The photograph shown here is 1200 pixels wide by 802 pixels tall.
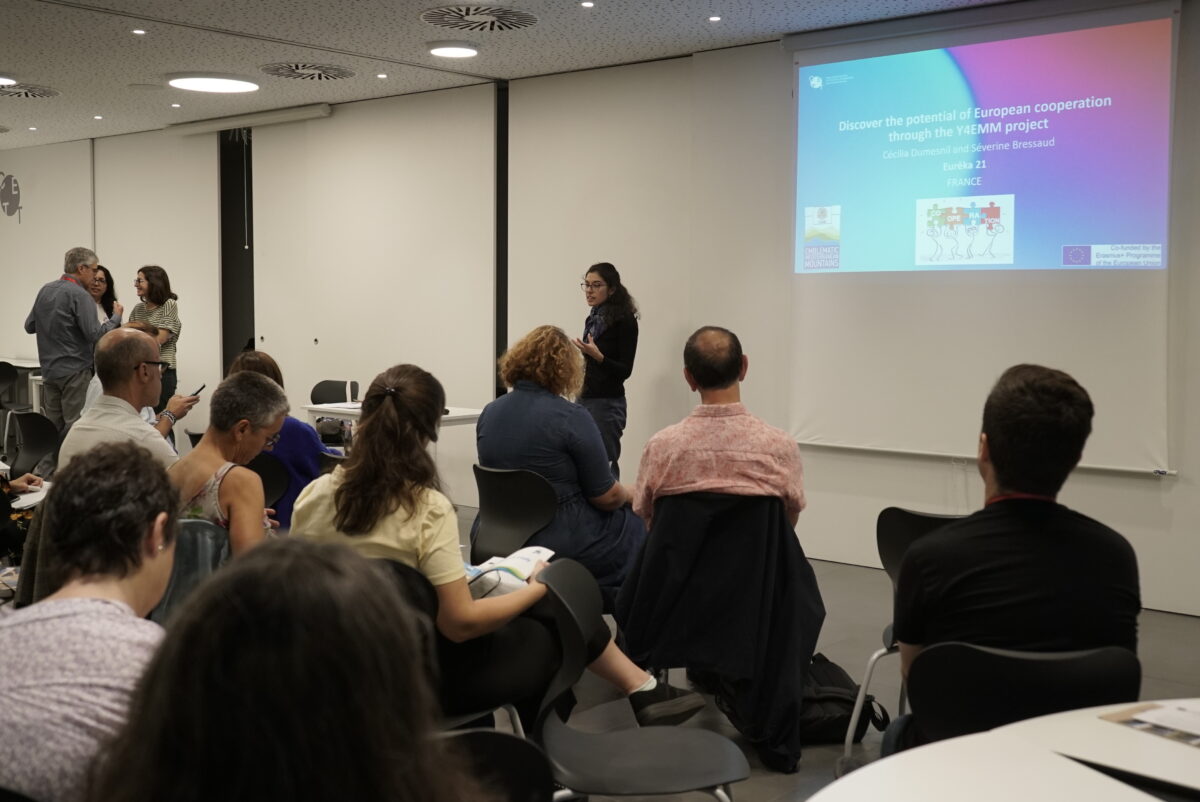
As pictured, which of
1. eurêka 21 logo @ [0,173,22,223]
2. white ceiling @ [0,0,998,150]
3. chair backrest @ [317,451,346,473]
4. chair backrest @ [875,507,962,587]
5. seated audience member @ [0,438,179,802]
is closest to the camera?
seated audience member @ [0,438,179,802]

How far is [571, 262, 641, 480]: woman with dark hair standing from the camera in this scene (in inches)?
255

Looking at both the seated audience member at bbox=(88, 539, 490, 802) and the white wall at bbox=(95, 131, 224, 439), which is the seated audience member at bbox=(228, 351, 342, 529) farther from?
the white wall at bbox=(95, 131, 224, 439)

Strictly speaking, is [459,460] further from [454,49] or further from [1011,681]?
[1011,681]

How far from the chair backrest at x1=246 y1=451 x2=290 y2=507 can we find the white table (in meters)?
2.93

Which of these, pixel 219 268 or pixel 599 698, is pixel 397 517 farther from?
pixel 219 268

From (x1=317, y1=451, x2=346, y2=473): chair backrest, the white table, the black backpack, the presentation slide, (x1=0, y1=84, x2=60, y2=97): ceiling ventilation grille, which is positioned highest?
(x1=0, y1=84, x2=60, y2=97): ceiling ventilation grille

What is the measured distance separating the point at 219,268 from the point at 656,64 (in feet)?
16.3

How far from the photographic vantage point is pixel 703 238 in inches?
258

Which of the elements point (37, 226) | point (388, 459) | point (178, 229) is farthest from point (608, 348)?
point (37, 226)

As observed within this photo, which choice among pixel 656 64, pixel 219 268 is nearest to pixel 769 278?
pixel 656 64

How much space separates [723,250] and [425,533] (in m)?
4.30

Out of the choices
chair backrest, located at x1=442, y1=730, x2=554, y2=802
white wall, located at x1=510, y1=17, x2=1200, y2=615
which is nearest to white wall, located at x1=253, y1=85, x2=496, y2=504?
white wall, located at x1=510, y1=17, x2=1200, y2=615

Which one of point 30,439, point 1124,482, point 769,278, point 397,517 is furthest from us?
point 769,278

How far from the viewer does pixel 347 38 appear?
21.0ft
